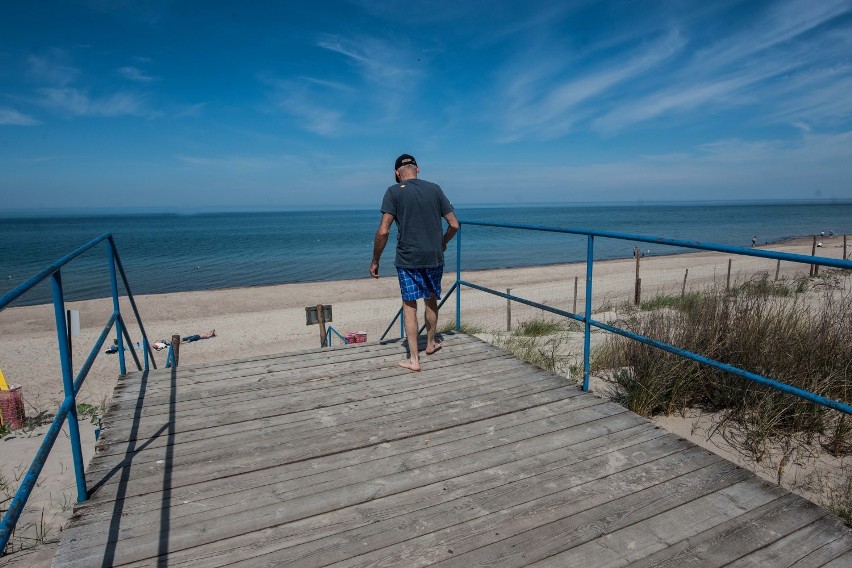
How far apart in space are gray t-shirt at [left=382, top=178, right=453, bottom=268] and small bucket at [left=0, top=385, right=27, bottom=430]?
230 inches

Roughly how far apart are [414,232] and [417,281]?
43 cm

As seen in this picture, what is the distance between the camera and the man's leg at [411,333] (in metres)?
4.14

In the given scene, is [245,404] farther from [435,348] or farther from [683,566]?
[683,566]

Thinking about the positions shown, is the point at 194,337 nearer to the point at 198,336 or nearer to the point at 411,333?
the point at 198,336

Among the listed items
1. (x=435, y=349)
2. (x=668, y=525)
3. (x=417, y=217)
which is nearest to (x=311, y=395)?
(x=435, y=349)

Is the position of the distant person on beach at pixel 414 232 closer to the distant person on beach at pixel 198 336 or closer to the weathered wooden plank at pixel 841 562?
the weathered wooden plank at pixel 841 562

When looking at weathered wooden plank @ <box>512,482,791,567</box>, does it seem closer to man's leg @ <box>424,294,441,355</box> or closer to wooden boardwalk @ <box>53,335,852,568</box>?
wooden boardwalk @ <box>53,335,852,568</box>

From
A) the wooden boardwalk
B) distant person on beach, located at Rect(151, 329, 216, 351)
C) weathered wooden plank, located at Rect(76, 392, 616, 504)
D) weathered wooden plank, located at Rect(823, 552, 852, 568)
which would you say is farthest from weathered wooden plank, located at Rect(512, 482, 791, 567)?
distant person on beach, located at Rect(151, 329, 216, 351)

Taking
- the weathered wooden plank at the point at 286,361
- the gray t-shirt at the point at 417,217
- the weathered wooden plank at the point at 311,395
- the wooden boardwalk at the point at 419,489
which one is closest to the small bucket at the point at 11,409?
the weathered wooden plank at the point at 286,361

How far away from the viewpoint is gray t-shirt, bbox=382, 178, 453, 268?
395cm

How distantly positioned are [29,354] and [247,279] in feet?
40.9

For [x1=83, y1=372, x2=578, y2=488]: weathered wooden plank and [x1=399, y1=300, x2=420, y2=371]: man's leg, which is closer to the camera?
Result: [x1=83, y1=372, x2=578, y2=488]: weathered wooden plank

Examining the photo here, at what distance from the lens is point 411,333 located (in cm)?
416

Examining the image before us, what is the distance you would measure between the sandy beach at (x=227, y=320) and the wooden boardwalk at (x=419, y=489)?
25.7 inches
